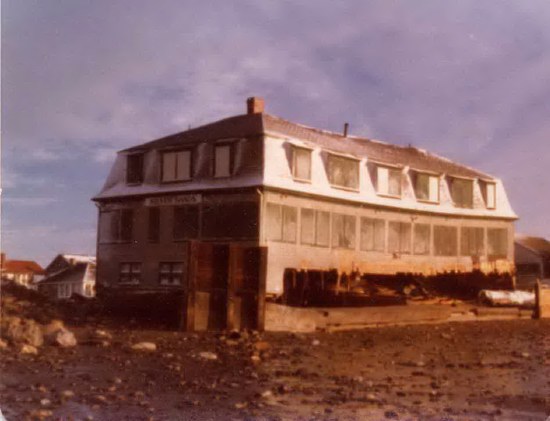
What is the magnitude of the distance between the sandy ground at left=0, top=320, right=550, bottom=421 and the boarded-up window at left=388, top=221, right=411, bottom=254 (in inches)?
196

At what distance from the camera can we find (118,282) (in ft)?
53.4

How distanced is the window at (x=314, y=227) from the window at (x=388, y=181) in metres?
1.58

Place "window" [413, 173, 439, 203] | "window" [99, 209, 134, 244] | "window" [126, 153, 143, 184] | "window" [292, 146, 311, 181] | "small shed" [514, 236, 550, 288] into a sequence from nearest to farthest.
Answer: "window" [126, 153, 143, 184] → "window" [99, 209, 134, 244] → "window" [413, 173, 439, 203] → "small shed" [514, 236, 550, 288] → "window" [292, 146, 311, 181]

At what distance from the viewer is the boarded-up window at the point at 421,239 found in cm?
1598

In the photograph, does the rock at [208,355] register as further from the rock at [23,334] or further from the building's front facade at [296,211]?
the building's front facade at [296,211]

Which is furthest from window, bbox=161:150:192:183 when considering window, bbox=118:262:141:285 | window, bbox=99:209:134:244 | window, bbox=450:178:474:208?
window, bbox=450:178:474:208

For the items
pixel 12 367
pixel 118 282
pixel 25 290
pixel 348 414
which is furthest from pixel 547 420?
pixel 118 282

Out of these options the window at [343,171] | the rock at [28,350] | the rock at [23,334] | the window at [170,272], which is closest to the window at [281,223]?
the window at [343,171]

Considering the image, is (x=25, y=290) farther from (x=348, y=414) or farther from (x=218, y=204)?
(x=348, y=414)

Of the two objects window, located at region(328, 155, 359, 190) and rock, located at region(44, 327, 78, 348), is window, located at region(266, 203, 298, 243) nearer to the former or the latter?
window, located at region(328, 155, 359, 190)

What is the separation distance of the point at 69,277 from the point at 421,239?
319 inches

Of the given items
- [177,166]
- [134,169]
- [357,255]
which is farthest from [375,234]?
[134,169]

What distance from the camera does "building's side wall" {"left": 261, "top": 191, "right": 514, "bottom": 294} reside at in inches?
665

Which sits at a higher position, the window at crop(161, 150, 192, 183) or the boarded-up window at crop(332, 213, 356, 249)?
the window at crop(161, 150, 192, 183)
